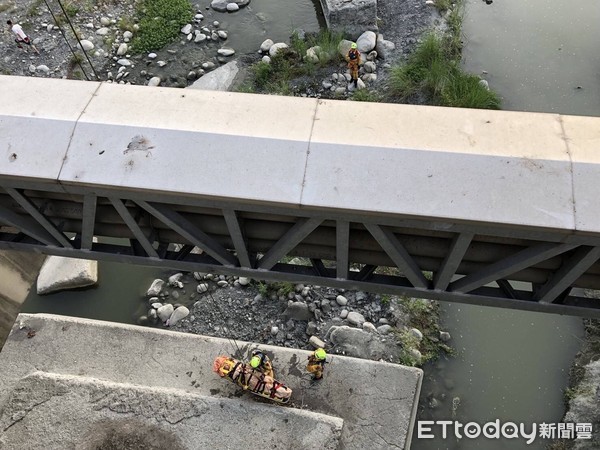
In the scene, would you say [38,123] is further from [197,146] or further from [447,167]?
[447,167]

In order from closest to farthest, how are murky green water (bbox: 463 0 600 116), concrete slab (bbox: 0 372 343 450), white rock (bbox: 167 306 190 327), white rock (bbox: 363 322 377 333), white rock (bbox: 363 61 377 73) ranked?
concrete slab (bbox: 0 372 343 450)
white rock (bbox: 363 322 377 333)
white rock (bbox: 167 306 190 327)
murky green water (bbox: 463 0 600 116)
white rock (bbox: 363 61 377 73)

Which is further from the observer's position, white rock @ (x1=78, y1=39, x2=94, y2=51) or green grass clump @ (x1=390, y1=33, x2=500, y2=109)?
white rock @ (x1=78, y1=39, x2=94, y2=51)

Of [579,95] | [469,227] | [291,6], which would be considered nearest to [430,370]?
[469,227]

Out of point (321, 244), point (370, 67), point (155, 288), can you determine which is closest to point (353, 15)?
point (370, 67)

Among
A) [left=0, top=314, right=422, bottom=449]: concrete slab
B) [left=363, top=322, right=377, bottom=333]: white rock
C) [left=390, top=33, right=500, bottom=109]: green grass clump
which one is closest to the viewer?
[left=0, top=314, right=422, bottom=449]: concrete slab

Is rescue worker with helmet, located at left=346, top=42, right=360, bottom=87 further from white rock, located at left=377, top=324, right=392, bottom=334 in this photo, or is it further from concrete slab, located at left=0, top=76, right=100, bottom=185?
concrete slab, located at left=0, top=76, right=100, bottom=185

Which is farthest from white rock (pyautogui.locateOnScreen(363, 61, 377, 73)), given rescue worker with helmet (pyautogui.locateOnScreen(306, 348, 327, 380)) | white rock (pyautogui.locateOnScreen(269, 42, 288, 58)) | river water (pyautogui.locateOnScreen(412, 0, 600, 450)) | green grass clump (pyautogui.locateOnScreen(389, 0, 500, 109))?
rescue worker with helmet (pyautogui.locateOnScreen(306, 348, 327, 380))

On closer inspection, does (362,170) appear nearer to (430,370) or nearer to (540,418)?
(430,370)

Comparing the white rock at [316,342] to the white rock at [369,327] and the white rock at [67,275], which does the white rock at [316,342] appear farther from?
the white rock at [67,275]
